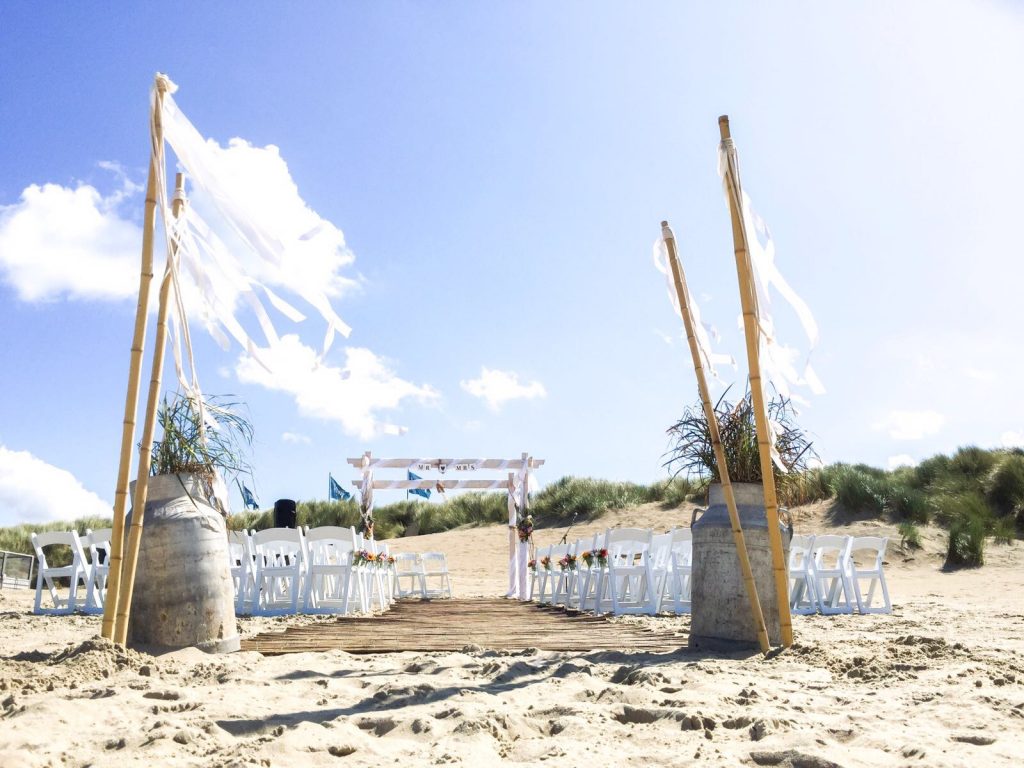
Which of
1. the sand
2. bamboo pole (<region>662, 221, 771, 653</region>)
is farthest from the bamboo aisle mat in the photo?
bamboo pole (<region>662, 221, 771, 653</region>)

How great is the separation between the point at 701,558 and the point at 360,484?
10.7 m

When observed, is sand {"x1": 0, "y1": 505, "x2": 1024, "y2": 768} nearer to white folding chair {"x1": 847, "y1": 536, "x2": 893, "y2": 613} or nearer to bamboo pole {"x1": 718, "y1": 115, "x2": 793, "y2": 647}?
bamboo pole {"x1": 718, "y1": 115, "x2": 793, "y2": 647}

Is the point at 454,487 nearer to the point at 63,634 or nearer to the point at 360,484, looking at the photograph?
the point at 360,484

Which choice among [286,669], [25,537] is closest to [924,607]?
[286,669]

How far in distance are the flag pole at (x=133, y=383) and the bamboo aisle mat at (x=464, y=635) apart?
1036mm

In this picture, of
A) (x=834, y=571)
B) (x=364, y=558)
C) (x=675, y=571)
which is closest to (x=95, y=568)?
(x=364, y=558)

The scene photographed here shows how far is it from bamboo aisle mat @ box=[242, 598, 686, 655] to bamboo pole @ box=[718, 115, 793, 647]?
2.84 feet

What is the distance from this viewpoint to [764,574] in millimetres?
5551

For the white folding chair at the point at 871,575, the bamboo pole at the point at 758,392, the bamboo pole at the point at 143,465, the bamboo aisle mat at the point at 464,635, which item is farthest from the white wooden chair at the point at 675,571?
the bamboo pole at the point at 143,465

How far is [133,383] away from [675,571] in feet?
19.3

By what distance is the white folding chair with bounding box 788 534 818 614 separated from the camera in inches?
377

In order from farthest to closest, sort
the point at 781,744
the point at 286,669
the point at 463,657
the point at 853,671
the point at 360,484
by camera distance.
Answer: the point at 360,484, the point at 463,657, the point at 286,669, the point at 853,671, the point at 781,744

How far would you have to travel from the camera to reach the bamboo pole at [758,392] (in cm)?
508

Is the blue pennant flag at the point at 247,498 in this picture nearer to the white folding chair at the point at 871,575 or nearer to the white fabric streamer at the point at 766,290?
the white fabric streamer at the point at 766,290
